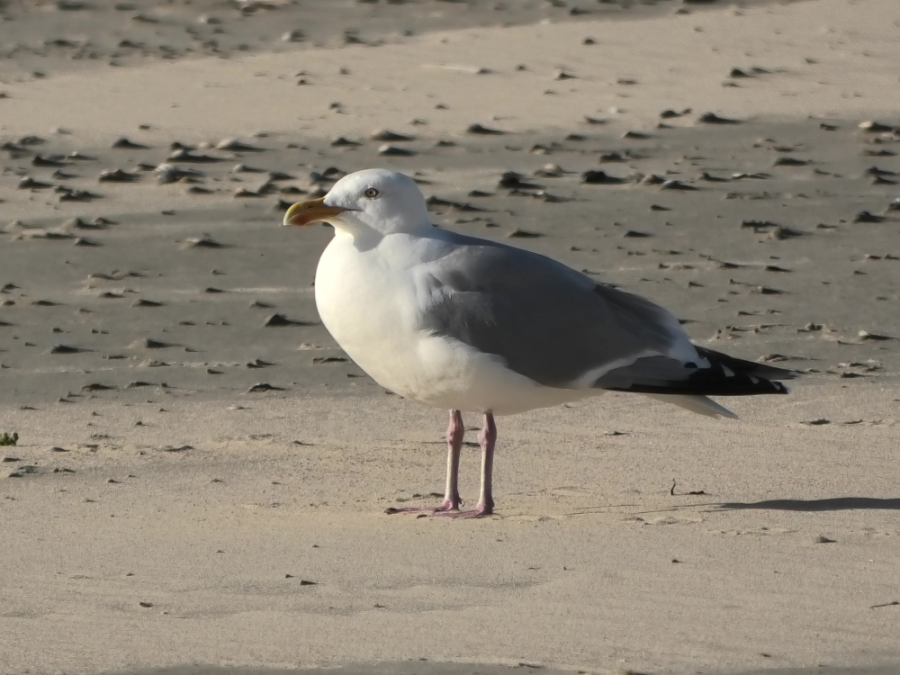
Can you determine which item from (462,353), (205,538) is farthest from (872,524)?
(205,538)

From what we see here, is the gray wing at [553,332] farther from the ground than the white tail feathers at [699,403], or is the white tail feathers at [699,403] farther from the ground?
the gray wing at [553,332]

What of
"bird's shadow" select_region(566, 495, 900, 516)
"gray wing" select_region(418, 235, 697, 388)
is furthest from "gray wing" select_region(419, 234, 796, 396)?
"bird's shadow" select_region(566, 495, 900, 516)

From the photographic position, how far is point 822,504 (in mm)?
5789

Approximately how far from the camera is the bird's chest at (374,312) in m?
5.64

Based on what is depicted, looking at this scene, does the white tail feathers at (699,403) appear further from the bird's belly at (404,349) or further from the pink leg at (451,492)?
the pink leg at (451,492)

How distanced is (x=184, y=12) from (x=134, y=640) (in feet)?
54.1

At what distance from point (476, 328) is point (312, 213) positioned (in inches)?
26.5

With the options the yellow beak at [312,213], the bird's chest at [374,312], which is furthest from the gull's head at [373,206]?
the bird's chest at [374,312]

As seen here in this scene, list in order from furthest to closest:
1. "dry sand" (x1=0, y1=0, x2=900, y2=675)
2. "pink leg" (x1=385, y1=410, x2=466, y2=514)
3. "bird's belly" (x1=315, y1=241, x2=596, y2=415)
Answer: "pink leg" (x1=385, y1=410, x2=466, y2=514), "bird's belly" (x1=315, y1=241, x2=596, y2=415), "dry sand" (x1=0, y1=0, x2=900, y2=675)

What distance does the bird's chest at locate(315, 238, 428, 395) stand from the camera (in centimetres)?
564

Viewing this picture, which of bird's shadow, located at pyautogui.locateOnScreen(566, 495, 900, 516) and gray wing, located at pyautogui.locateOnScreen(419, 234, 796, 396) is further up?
gray wing, located at pyautogui.locateOnScreen(419, 234, 796, 396)

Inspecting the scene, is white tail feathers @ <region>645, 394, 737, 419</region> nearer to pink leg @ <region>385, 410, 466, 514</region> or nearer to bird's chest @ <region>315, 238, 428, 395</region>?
pink leg @ <region>385, 410, 466, 514</region>

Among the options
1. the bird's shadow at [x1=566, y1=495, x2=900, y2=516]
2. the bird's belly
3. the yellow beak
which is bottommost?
the bird's shadow at [x1=566, y1=495, x2=900, y2=516]

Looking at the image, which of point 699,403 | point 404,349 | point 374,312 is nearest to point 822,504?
point 699,403
